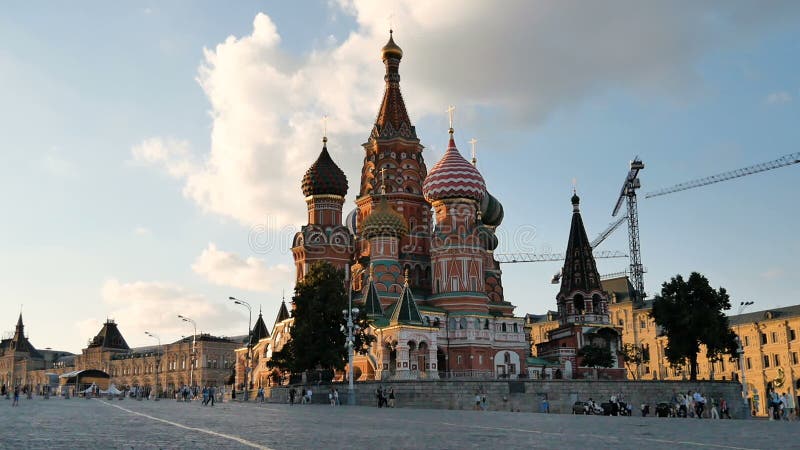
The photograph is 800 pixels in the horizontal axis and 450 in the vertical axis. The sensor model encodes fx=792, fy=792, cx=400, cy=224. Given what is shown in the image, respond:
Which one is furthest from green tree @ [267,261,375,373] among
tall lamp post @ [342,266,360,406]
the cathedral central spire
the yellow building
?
the yellow building

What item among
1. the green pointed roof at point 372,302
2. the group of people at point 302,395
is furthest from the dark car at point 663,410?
the green pointed roof at point 372,302

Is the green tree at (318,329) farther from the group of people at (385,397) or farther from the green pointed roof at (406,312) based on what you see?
the green pointed roof at (406,312)

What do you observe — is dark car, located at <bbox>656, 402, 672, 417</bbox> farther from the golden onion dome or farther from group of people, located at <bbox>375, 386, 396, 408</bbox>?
the golden onion dome

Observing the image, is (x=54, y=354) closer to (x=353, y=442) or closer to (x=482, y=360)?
(x=482, y=360)

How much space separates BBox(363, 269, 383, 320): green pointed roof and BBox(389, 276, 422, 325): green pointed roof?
2.17m

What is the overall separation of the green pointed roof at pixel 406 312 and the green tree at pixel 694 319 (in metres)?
17.9

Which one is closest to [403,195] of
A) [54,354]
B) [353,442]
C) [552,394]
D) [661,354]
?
[552,394]

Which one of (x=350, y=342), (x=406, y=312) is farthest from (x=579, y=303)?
(x=350, y=342)

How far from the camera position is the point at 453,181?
68.4 metres

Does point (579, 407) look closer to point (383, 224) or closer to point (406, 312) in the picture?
point (406, 312)

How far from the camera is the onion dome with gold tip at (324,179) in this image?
74750 millimetres

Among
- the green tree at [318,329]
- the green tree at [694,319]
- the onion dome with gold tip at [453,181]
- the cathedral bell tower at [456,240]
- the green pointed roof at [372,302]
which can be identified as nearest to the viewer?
the green tree at [318,329]

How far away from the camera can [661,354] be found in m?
94.4

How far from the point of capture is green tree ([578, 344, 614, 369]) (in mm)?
71875
